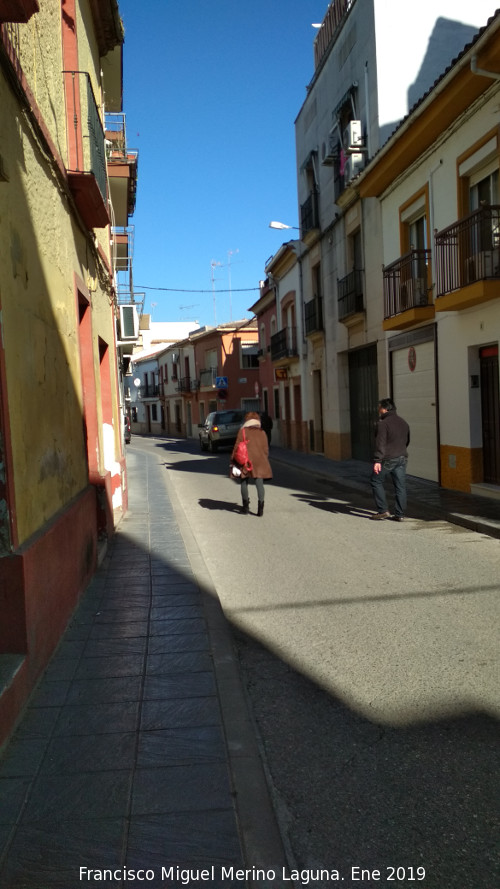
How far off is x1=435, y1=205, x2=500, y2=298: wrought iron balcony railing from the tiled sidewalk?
286 inches

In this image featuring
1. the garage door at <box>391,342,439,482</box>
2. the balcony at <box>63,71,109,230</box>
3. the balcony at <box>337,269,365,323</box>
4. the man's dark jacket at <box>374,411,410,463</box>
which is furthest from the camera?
the balcony at <box>337,269,365,323</box>

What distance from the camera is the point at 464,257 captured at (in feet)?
35.5

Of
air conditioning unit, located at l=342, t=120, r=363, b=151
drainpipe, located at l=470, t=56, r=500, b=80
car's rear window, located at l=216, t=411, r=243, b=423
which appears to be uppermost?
air conditioning unit, located at l=342, t=120, r=363, b=151

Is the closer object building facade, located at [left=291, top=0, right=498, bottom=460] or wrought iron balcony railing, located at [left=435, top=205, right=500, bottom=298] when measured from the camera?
wrought iron balcony railing, located at [left=435, top=205, right=500, bottom=298]

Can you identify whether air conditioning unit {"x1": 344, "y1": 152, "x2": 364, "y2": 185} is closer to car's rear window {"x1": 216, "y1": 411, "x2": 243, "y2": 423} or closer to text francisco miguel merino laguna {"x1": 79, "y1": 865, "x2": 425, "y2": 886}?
car's rear window {"x1": 216, "y1": 411, "x2": 243, "y2": 423}

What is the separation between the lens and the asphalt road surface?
2.48m

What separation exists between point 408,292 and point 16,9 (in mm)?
10530

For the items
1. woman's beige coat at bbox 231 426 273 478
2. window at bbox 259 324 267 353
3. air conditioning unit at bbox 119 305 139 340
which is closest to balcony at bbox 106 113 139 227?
air conditioning unit at bbox 119 305 139 340

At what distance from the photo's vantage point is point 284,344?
85.8ft

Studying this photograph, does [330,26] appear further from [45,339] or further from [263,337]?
[45,339]

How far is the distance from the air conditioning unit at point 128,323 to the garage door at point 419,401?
552cm

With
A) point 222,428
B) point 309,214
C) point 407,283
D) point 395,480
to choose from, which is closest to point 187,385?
point 222,428

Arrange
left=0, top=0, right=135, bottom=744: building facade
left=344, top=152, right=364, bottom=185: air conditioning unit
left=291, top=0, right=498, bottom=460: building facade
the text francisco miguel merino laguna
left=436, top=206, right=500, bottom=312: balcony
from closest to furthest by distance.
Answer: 1. the text francisco miguel merino laguna
2. left=0, top=0, right=135, bottom=744: building facade
3. left=436, top=206, right=500, bottom=312: balcony
4. left=291, top=0, right=498, bottom=460: building facade
5. left=344, top=152, right=364, bottom=185: air conditioning unit

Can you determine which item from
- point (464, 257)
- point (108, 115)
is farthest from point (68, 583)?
point (108, 115)
